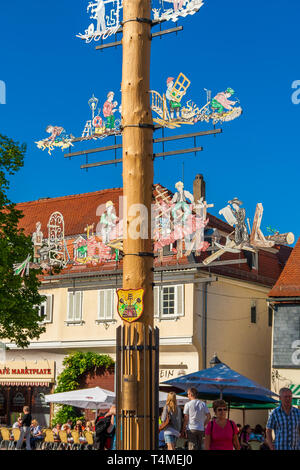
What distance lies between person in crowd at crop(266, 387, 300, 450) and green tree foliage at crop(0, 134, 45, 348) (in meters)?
17.4

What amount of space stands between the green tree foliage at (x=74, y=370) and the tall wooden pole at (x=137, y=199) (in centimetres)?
2713

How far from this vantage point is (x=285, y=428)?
35.4 ft

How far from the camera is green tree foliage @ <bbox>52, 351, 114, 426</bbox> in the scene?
40.2 metres

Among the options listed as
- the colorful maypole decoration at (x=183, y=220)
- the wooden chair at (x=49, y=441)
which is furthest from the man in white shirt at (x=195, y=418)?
the wooden chair at (x=49, y=441)

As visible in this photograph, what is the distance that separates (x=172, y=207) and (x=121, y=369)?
38.8 feet

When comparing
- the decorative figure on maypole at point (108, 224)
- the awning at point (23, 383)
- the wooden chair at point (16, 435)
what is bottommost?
the wooden chair at point (16, 435)

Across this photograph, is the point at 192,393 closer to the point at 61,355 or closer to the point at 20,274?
the point at 20,274

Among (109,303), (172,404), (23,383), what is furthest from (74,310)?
(172,404)

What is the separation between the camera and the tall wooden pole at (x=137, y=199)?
43.0ft

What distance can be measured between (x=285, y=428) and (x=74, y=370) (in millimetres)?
31050

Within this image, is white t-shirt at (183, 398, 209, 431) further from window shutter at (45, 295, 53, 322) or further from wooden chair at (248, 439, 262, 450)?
window shutter at (45, 295, 53, 322)

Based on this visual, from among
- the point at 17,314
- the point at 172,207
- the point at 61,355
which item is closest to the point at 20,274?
the point at 17,314

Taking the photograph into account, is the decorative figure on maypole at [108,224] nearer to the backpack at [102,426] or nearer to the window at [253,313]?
the backpack at [102,426]

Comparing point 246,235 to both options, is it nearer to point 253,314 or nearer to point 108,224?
point 108,224
